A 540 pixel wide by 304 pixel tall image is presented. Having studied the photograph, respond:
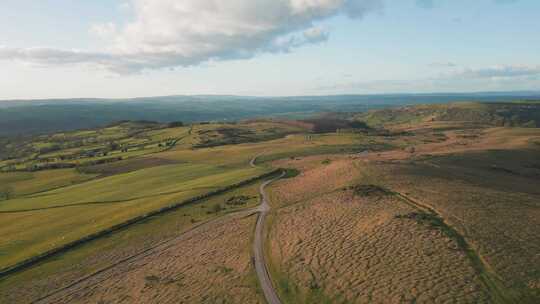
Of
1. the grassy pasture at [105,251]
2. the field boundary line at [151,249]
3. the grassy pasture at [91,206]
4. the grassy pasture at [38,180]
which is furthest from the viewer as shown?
the grassy pasture at [38,180]

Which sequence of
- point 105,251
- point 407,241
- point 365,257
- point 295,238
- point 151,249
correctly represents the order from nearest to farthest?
point 365,257 → point 407,241 → point 295,238 → point 151,249 → point 105,251

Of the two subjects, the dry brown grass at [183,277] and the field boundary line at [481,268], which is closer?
the field boundary line at [481,268]

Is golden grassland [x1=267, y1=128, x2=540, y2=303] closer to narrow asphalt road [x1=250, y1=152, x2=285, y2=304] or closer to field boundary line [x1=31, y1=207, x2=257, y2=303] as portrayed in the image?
narrow asphalt road [x1=250, y1=152, x2=285, y2=304]

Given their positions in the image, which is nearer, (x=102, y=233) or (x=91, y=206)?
(x=102, y=233)

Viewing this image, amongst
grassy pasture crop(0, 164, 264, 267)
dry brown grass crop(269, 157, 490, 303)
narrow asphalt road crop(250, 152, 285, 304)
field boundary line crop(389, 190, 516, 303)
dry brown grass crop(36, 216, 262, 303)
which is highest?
field boundary line crop(389, 190, 516, 303)

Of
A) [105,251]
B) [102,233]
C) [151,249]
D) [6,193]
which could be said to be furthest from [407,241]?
[6,193]

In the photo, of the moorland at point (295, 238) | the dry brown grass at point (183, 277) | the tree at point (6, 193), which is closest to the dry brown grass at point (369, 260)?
the moorland at point (295, 238)

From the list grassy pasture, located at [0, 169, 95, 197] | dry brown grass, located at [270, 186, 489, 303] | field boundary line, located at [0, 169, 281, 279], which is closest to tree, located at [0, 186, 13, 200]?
grassy pasture, located at [0, 169, 95, 197]

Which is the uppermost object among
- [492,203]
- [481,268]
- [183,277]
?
[492,203]

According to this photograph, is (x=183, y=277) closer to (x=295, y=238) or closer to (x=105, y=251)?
(x=295, y=238)

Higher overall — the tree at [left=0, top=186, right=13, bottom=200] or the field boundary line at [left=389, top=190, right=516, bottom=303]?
the field boundary line at [left=389, top=190, right=516, bottom=303]

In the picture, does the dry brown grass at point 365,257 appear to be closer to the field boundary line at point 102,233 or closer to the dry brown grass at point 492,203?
the dry brown grass at point 492,203

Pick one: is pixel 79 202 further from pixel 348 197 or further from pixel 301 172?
pixel 348 197
